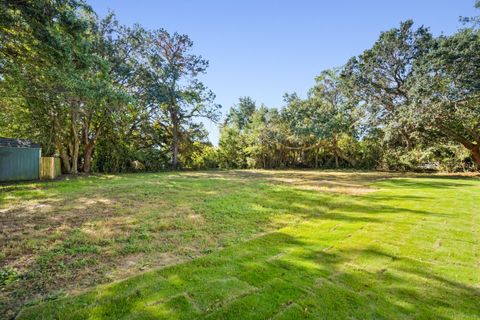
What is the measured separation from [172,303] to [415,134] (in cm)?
1687

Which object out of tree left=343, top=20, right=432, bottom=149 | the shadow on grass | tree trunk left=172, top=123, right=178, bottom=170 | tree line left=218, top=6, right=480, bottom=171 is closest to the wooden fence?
tree trunk left=172, top=123, right=178, bottom=170

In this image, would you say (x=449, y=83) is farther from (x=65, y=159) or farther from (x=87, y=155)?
(x=65, y=159)

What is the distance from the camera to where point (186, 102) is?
19.3 m

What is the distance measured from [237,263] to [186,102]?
1814cm

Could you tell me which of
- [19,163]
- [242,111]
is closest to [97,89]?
[19,163]

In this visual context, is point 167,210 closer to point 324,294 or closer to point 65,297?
point 65,297

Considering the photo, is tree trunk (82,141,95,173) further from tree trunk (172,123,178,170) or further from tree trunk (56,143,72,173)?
tree trunk (172,123,178,170)

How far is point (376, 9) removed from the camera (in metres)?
9.80

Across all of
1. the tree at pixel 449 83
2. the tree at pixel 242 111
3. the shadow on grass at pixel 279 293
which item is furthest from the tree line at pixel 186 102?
the tree at pixel 242 111

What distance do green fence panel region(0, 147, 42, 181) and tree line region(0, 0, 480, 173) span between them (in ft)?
7.21

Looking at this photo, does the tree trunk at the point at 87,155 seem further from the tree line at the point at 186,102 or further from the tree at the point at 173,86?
the tree at the point at 173,86

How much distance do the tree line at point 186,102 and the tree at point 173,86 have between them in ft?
0.28

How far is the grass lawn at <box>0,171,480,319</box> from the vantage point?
73.5 inches

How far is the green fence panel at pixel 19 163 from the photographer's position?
31.7ft
